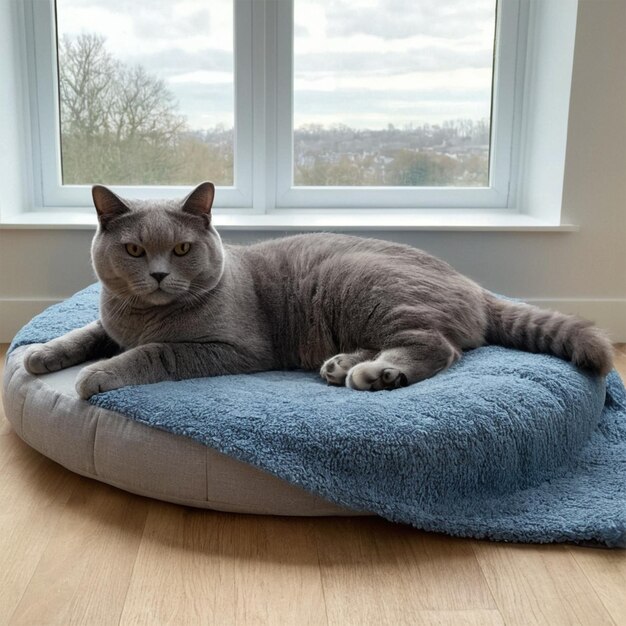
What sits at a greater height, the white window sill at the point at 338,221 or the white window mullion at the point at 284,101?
the white window mullion at the point at 284,101

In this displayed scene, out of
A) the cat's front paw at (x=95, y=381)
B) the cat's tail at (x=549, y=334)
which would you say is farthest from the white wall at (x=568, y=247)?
the cat's front paw at (x=95, y=381)

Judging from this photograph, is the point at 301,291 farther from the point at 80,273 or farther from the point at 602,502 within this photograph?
the point at 80,273

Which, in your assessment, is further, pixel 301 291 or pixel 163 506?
pixel 301 291

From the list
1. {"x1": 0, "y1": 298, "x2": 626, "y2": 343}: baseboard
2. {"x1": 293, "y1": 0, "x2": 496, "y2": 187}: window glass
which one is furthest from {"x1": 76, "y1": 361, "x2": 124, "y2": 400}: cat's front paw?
{"x1": 293, "y1": 0, "x2": 496, "y2": 187}: window glass

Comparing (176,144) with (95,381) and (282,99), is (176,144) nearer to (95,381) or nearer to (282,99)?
(282,99)

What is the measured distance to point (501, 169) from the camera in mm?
3146

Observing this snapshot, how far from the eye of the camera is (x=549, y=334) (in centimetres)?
192

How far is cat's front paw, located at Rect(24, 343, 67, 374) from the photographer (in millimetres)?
1854

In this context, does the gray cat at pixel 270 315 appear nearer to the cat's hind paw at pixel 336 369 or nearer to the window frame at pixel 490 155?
the cat's hind paw at pixel 336 369

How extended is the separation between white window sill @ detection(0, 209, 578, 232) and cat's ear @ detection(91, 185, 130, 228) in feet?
3.12

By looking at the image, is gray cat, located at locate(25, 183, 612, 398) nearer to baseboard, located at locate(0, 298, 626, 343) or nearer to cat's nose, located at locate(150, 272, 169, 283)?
cat's nose, located at locate(150, 272, 169, 283)

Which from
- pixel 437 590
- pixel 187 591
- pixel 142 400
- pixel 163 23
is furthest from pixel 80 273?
pixel 437 590

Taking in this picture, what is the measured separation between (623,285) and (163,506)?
201 cm

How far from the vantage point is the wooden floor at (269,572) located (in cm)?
123
